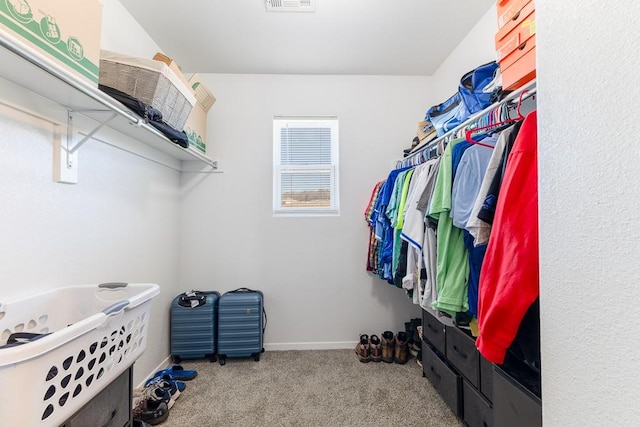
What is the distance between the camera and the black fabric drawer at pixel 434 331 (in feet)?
5.29

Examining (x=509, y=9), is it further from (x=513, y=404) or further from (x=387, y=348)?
(x=387, y=348)

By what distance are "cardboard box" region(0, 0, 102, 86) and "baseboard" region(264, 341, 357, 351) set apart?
87.2 inches

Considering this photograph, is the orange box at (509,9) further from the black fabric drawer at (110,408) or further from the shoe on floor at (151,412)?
the shoe on floor at (151,412)

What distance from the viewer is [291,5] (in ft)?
5.46

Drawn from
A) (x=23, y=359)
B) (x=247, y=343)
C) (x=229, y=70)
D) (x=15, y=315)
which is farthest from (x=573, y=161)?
(x=229, y=70)

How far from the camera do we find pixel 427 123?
1.99 meters

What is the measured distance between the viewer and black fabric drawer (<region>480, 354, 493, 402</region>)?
120 centimetres

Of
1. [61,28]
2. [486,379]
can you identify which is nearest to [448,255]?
[486,379]

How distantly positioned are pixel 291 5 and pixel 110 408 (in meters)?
2.26

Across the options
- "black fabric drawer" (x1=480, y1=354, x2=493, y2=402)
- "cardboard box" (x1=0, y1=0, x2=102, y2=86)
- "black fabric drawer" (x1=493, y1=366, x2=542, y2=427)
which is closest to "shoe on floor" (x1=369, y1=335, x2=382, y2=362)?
"black fabric drawer" (x1=480, y1=354, x2=493, y2=402)

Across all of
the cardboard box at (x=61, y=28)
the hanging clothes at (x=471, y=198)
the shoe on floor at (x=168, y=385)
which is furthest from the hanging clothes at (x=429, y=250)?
the shoe on floor at (x=168, y=385)

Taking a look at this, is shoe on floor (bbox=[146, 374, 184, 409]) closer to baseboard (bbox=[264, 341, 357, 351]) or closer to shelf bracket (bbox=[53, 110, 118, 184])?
baseboard (bbox=[264, 341, 357, 351])

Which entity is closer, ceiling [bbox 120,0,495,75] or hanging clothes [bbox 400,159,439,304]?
hanging clothes [bbox 400,159,439,304]

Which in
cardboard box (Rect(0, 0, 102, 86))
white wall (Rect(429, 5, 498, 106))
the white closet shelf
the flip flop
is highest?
white wall (Rect(429, 5, 498, 106))
